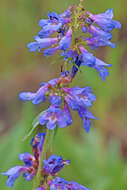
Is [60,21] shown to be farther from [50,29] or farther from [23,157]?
[23,157]

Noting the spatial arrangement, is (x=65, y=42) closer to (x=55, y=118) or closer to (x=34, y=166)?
(x=55, y=118)

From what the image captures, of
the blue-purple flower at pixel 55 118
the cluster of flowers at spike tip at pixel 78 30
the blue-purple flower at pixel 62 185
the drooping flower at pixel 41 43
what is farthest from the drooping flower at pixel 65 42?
the blue-purple flower at pixel 62 185

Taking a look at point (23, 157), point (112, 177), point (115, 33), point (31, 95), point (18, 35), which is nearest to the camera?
point (31, 95)

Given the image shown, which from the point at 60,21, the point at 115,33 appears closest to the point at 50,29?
the point at 60,21

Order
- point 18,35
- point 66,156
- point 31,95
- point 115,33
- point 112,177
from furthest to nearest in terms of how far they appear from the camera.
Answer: point 18,35
point 115,33
point 66,156
point 112,177
point 31,95

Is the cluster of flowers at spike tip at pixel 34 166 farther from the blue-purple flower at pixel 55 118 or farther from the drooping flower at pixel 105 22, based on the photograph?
the drooping flower at pixel 105 22

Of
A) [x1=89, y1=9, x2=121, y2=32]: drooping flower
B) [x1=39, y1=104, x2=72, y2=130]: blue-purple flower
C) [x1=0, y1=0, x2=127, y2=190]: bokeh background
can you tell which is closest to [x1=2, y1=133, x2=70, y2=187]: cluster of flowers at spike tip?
[x1=39, y1=104, x2=72, y2=130]: blue-purple flower

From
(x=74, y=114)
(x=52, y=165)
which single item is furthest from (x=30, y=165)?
(x=74, y=114)
